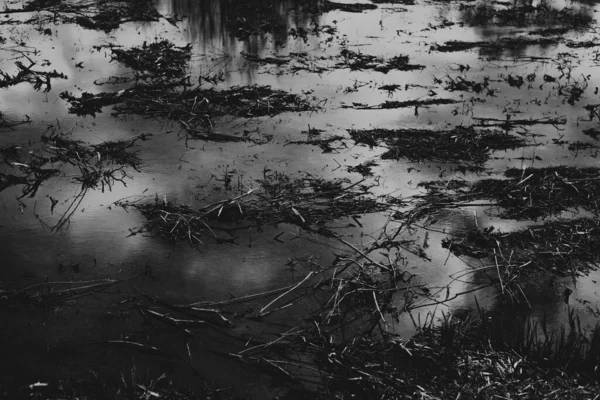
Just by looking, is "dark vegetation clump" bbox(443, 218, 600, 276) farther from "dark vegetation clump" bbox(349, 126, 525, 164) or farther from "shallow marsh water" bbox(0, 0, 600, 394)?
"dark vegetation clump" bbox(349, 126, 525, 164)

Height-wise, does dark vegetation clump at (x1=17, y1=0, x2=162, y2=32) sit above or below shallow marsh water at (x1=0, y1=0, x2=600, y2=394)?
above

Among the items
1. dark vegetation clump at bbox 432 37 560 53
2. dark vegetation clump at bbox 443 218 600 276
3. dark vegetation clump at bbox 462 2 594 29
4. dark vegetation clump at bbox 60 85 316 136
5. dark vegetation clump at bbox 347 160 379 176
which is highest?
dark vegetation clump at bbox 462 2 594 29

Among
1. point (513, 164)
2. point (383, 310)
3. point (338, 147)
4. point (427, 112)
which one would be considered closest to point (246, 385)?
point (383, 310)

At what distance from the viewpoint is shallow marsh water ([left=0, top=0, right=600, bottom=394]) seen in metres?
4.64

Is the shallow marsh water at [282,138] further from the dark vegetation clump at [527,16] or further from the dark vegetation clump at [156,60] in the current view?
the dark vegetation clump at [156,60]

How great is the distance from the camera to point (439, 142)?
7059 millimetres

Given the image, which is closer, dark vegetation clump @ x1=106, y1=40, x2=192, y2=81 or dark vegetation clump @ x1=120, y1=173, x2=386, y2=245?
dark vegetation clump @ x1=120, y1=173, x2=386, y2=245

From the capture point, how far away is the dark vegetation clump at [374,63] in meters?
9.57

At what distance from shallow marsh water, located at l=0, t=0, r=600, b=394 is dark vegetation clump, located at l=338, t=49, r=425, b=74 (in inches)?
8.0

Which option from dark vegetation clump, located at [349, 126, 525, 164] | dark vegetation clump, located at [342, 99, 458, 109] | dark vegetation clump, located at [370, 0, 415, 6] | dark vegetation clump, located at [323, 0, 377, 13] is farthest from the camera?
dark vegetation clump, located at [370, 0, 415, 6]

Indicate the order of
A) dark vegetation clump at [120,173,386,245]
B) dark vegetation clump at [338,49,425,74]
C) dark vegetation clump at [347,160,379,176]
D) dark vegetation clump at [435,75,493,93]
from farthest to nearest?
dark vegetation clump at [338,49,425,74] < dark vegetation clump at [435,75,493,93] < dark vegetation clump at [347,160,379,176] < dark vegetation clump at [120,173,386,245]

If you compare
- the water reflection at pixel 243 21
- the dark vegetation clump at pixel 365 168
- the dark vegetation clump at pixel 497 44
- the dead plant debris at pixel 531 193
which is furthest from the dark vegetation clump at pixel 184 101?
the dark vegetation clump at pixel 497 44

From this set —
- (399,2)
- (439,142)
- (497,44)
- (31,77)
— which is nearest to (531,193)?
(439,142)

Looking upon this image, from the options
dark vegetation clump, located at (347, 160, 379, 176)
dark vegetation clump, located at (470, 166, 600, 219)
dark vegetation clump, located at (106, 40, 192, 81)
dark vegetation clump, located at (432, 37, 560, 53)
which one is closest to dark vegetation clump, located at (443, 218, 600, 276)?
dark vegetation clump, located at (470, 166, 600, 219)
